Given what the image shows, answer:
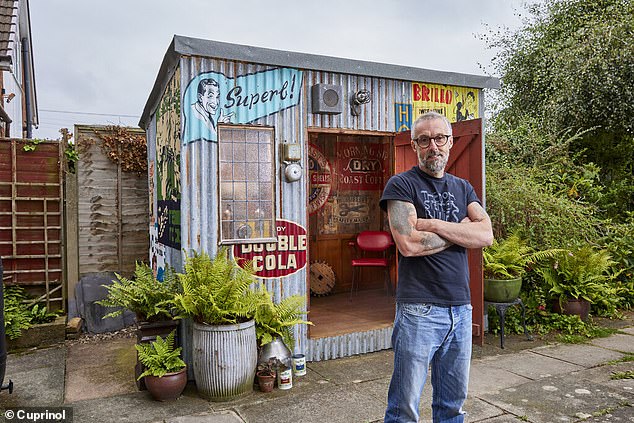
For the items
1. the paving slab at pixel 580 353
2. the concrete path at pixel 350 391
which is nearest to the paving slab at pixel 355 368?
the concrete path at pixel 350 391

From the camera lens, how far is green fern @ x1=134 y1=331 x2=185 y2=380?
14.0 ft

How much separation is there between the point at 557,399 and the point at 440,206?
2.57 metres

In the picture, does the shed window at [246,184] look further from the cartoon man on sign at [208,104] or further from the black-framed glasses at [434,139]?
the black-framed glasses at [434,139]

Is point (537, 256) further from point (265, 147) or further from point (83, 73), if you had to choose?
point (83, 73)

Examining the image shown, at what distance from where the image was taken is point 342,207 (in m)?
8.80

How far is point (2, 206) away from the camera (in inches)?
269

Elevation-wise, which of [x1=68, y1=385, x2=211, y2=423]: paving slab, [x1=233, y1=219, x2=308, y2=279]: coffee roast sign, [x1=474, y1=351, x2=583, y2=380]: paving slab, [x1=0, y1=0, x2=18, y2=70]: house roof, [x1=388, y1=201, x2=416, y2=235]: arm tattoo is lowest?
[x1=68, y1=385, x2=211, y2=423]: paving slab

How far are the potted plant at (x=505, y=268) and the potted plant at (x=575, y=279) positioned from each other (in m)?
0.36

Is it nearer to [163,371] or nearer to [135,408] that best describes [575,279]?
[163,371]

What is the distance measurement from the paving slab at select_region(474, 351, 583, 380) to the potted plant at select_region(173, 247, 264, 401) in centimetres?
255

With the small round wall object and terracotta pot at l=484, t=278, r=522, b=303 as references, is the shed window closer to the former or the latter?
the small round wall object

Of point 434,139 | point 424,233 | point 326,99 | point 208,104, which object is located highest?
point 326,99

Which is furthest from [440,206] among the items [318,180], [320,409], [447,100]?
[318,180]

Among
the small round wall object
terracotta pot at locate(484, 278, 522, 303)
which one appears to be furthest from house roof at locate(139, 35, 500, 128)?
terracotta pot at locate(484, 278, 522, 303)
